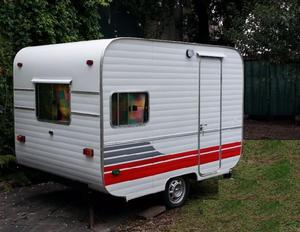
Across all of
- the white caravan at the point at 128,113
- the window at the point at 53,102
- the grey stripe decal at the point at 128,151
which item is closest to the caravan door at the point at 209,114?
the white caravan at the point at 128,113

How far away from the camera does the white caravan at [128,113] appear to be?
244 inches

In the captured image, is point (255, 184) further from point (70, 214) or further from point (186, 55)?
point (70, 214)

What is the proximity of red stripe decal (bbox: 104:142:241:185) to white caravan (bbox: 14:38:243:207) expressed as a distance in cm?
1

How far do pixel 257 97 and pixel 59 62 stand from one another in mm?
12452

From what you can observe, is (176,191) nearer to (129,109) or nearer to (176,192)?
(176,192)

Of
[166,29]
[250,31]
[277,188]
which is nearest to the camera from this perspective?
[277,188]

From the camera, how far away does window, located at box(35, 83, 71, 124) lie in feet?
22.2

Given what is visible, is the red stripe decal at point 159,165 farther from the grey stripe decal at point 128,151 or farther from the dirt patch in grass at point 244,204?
the dirt patch in grass at point 244,204

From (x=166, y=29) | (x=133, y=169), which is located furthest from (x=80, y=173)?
(x=166, y=29)

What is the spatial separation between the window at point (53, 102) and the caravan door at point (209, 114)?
223cm

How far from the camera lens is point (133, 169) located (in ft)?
21.3

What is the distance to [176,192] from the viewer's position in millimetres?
7484

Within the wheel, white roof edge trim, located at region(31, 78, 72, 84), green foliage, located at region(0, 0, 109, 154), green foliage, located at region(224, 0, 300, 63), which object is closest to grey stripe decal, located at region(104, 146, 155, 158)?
the wheel

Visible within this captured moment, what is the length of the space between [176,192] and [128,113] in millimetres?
1804
